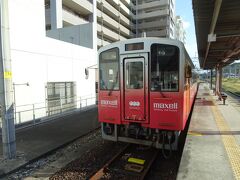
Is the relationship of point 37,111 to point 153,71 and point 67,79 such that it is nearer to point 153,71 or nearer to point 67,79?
point 67,79

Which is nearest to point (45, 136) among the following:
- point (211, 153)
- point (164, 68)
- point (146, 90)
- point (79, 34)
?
point (146, 90)

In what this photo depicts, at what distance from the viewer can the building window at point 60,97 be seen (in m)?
12.2

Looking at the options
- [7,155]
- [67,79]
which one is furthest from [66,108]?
[7,155]

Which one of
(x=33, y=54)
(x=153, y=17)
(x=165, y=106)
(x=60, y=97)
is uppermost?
(x=153, y=17)

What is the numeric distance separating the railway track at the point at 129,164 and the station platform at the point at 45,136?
6.78 feet

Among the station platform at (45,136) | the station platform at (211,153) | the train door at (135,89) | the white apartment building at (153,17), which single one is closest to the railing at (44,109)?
the station platform at (45,136)

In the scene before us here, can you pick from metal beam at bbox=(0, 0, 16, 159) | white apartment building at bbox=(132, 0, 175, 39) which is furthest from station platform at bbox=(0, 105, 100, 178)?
white apartment building at bbox=(132, 0, 175, 39)

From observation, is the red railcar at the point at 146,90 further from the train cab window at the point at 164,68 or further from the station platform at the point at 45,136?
the station platform at the point at 45,136

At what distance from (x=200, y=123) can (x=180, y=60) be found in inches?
159

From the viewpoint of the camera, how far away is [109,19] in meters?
41.4

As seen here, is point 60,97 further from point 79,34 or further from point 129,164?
point 129,164

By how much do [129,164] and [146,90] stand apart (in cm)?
193

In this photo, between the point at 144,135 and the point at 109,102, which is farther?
the point at 109,102

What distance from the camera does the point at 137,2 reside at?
194 feet
